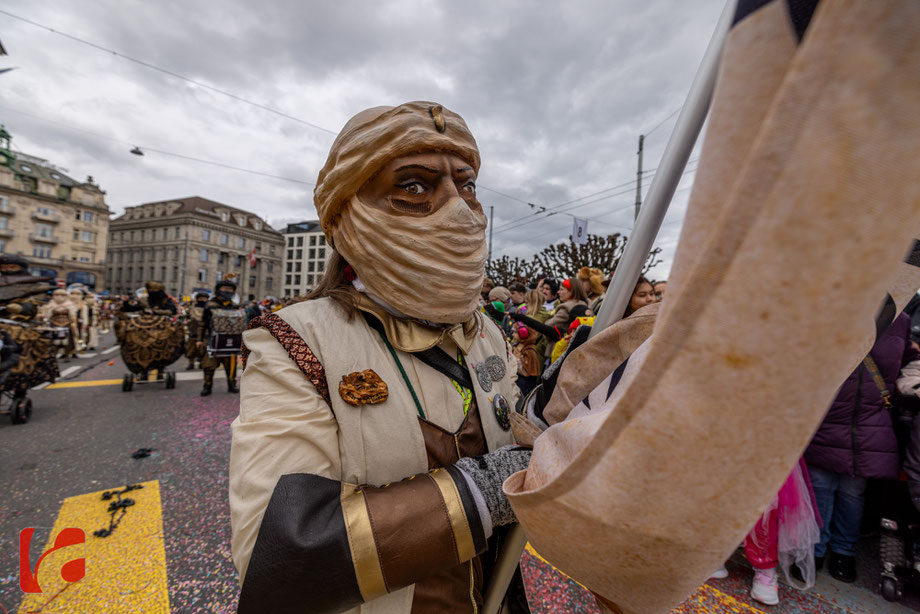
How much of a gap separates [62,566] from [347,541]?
8.81ft

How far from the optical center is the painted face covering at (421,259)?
114 centimetres

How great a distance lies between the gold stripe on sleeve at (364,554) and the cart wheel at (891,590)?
11.9ft

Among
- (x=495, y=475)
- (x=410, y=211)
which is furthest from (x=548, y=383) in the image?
(x=410, y=211)

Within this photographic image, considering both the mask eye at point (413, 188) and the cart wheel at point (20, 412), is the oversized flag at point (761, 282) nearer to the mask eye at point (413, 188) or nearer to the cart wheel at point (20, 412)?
the mask eye at point (413, 188)

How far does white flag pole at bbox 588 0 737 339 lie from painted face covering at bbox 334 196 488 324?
455mm

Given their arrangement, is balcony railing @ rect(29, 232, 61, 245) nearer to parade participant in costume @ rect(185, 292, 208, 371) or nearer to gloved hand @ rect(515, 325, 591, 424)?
parade participant in costume @ rect(185, 292, 208, 371)

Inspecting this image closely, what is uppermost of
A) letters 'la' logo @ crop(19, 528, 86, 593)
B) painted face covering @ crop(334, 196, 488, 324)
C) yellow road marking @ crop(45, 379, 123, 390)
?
painted face covering @ crop(334, 196, 488, 324)

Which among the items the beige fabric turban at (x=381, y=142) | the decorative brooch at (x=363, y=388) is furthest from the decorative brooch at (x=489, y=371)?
the beige fabric turban at (x=381, y=142)

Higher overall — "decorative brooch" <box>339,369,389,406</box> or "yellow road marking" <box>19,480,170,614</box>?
"decorative brooch" <box>339,369,389,406</box>

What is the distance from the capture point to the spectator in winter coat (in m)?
2.57

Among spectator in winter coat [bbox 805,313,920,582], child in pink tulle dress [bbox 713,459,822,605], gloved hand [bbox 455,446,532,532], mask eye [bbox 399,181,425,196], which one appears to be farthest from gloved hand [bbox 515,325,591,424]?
spectator in winter coat [bbox 805,313,920,582]

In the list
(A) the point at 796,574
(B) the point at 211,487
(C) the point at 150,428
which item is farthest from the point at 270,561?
(C) the point at 150,428

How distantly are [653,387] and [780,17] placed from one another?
1.10ft

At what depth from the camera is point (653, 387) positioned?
1.26 ft
